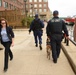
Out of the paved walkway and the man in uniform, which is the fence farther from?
the man in uniform

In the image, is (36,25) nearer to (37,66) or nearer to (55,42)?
(55,42)

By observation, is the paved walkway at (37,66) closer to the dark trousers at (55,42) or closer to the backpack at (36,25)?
the dark trousers at (55,42)

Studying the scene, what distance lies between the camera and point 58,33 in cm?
877

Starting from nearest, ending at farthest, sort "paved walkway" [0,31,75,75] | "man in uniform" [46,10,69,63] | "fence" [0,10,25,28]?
"paved walkway" [0,31,75,75], "man in uniform" [46,10,69,63], "fence" [0,10,25,28]

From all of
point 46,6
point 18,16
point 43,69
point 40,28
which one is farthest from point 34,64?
point 46,6

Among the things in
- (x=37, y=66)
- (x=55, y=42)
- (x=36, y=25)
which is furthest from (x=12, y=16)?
(x=37, y=66)

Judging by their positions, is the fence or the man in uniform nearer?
the man in uniform

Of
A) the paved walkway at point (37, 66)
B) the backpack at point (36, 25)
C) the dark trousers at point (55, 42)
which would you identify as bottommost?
the paved walkway at point (37, 66)

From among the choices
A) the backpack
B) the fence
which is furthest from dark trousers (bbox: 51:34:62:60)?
the fence

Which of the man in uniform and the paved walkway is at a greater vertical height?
the man in uniform

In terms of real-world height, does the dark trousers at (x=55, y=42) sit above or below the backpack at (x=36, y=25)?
below

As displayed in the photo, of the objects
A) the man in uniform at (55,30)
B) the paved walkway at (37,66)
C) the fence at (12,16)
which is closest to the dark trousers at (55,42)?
the man in uniform at (55,30)

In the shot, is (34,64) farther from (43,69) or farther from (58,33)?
(58,33)

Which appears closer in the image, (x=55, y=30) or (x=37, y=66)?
(x=37, y=66)
